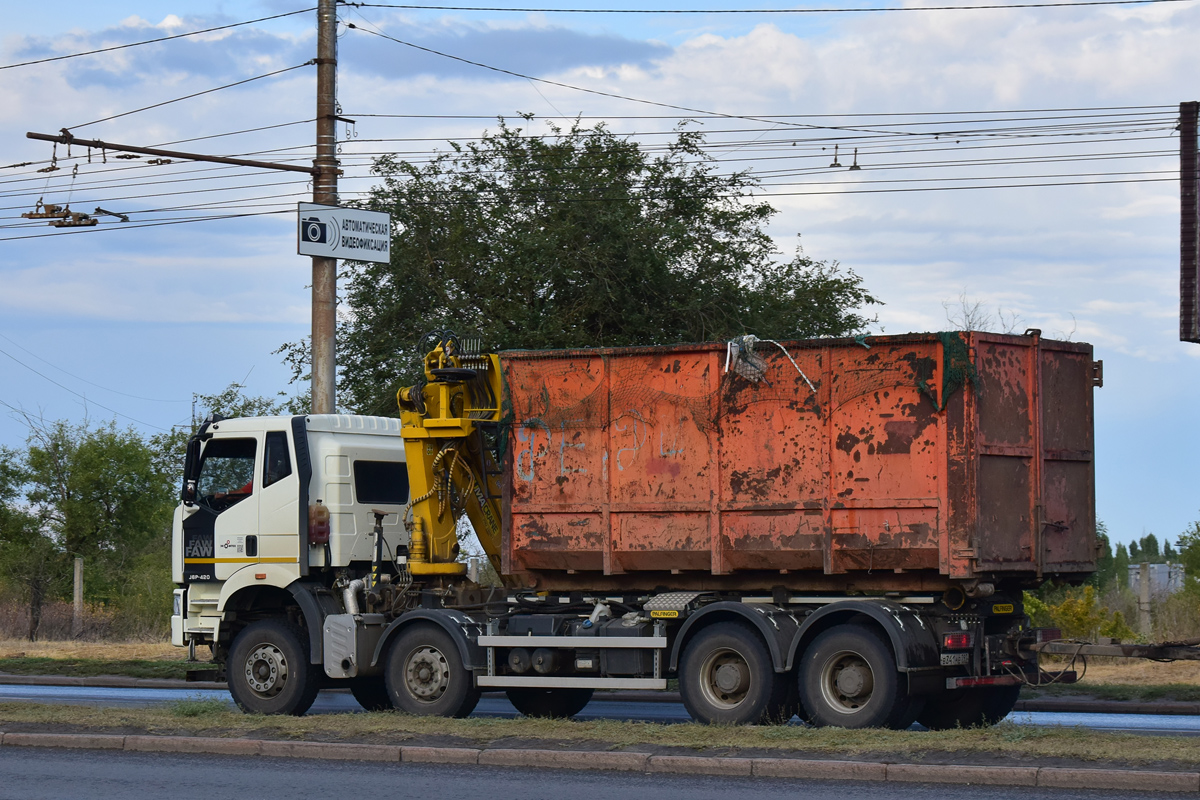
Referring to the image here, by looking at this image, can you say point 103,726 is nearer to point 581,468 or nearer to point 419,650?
point 419,650

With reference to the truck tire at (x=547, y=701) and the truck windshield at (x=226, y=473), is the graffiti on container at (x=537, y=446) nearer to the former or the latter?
the truck tire at (x=547, y=701)

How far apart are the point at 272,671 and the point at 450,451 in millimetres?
2821

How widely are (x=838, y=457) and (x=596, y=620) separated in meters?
2.75

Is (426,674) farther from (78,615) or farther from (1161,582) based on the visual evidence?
(1161,582)

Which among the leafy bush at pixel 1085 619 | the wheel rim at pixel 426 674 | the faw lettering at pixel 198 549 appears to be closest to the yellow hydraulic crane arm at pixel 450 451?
the wheel rim at pixel 426 674

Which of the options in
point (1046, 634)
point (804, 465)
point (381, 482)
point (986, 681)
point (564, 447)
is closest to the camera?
point (986, 681)

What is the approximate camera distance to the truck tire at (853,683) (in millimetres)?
11766

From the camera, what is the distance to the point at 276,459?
14.9 metres

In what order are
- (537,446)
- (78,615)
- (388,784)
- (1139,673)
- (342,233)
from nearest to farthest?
(388,784) < (537,446) < (1139,673) < (342,233) < (78,615)

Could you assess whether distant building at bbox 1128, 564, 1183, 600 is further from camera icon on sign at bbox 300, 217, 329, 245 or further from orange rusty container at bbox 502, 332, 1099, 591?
camera icon on sign at bbox 300, 217, 329, 245

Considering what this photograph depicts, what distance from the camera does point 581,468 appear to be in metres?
13.6

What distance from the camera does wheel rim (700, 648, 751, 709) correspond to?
12461 mm

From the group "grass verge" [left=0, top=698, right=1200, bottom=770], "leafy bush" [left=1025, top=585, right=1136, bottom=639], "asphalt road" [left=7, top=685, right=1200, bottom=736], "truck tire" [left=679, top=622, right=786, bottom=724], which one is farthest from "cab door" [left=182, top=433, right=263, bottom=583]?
"leafy bush" [left=1025, top=585, right=1136, bottom=639]

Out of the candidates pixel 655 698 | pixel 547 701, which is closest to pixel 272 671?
pixel 547 701
